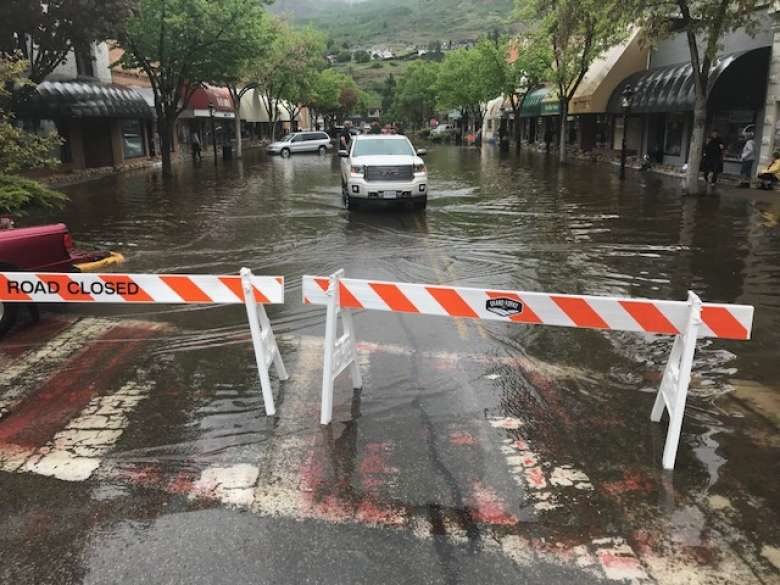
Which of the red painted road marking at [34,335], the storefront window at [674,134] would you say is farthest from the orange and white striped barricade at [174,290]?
the storefront window at [674,134]

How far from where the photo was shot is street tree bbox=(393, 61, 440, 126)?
330 feet

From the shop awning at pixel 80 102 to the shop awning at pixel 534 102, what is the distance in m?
23.9

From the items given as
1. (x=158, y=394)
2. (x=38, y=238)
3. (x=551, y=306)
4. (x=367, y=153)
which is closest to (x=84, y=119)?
(x=367, y=153)

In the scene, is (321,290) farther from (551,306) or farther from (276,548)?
(276,548)

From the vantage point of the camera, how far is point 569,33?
1137 inches

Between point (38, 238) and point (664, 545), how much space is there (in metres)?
6.76

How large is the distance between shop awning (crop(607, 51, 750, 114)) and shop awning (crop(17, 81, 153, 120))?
2099 centimetres

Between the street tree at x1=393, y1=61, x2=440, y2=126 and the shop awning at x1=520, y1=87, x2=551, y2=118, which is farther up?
the street tree at x1=393, y1=61, x2=440, y2=126

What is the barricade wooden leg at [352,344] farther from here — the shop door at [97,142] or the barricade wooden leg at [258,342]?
the shop door at [97,142]

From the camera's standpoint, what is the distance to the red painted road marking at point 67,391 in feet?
16.3

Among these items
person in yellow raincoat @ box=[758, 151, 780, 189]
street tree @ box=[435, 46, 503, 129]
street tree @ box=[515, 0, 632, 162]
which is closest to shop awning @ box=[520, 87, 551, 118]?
street tree @ box=[435, 46, 503, 129]

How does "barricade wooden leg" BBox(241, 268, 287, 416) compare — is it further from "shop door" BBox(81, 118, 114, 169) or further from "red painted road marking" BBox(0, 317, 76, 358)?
"shop door" BBox(81, 118, 114, 169)

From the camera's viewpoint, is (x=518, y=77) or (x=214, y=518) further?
(x=518, y=77)

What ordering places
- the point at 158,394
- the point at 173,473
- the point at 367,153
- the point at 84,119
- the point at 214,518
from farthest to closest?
the point at 84,119, the point at 367,153, the point at 158,394, the point at 173,473, the point at 214,518
